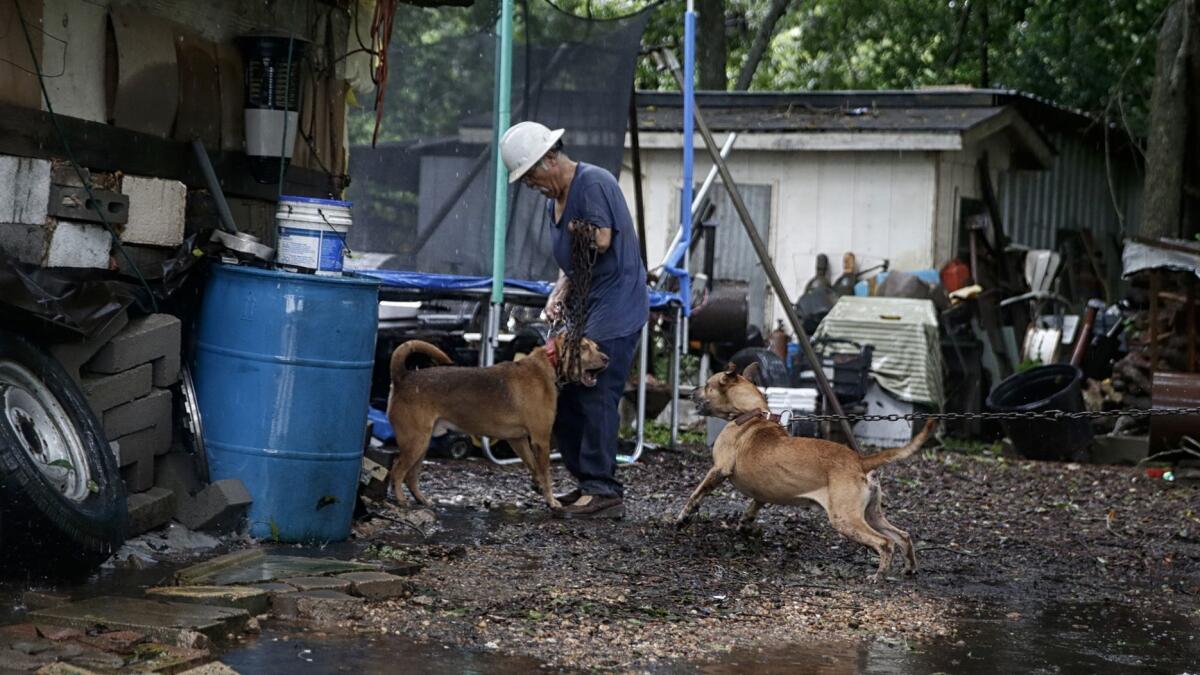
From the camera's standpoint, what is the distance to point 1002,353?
18.0 meters

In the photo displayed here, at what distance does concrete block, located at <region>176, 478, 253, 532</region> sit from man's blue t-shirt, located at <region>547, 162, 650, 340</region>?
7.58 ft

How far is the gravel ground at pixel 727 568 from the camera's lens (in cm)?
532

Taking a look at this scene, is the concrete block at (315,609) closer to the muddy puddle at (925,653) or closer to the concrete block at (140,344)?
the muddy puddle at (925,653)

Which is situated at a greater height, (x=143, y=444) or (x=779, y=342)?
(x=779, y=342)

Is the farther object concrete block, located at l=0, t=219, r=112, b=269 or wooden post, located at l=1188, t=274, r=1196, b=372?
wooden post, located at l=1188, t=274, r=1196, b=372

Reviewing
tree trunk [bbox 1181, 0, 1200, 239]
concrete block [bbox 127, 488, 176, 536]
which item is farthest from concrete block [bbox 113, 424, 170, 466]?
tree trunk [bbox 1181, 0, 1200, 239]

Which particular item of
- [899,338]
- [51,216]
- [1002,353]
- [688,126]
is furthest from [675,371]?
[1002,353]

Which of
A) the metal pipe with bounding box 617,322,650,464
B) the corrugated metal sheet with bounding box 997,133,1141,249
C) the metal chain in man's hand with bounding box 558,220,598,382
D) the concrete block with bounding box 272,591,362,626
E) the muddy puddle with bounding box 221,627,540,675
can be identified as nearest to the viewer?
the muddy puddle with bounding box 221,627,540,675

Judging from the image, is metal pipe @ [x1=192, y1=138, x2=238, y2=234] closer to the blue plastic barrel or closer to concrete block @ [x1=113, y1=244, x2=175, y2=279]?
concrete block @ [x1=113, y1=244, x2=175, y2=279]

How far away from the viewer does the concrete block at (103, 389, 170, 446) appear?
6.44 meters

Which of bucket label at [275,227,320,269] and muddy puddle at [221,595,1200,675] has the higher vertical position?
bucket label at [275,227,320,269]

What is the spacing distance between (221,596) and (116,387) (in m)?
1.66

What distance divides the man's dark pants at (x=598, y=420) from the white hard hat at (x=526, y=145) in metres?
1.06

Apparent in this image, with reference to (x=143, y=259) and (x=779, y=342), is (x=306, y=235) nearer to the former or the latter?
(x=143, y=259)
